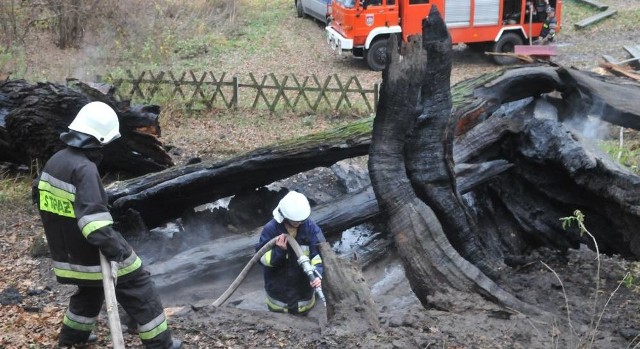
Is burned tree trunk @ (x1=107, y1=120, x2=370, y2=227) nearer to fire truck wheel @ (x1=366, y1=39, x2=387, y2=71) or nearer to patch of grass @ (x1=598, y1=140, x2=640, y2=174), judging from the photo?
patch of grass @ (x1=598, y1=140, x2=640, y2=174)

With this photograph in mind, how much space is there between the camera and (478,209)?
718cm

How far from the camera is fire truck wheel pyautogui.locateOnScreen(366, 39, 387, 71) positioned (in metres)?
18.1

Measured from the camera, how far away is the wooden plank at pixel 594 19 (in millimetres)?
21891

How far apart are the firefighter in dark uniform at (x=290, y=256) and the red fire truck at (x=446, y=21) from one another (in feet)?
39.5

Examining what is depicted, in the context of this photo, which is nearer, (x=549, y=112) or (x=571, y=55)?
(x=549, y=112)

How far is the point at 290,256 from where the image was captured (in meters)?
5.98

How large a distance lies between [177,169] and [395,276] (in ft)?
7.46

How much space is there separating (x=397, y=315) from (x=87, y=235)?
2106 mm

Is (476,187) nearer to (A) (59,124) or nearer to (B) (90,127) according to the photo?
(B) (90,127)

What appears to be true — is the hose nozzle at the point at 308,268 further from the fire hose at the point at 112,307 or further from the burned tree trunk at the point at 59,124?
the burned tree trunk at the point at 59,124

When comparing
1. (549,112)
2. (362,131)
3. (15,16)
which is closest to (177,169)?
(362,131)

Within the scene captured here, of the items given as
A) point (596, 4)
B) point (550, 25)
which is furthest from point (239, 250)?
point (596, 4)

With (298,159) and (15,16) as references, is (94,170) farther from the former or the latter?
(15,16)

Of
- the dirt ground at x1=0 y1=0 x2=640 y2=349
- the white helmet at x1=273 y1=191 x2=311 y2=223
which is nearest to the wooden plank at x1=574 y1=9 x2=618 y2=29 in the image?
the dirt ground at x1=0 y1=0 x2=640 y2=349
